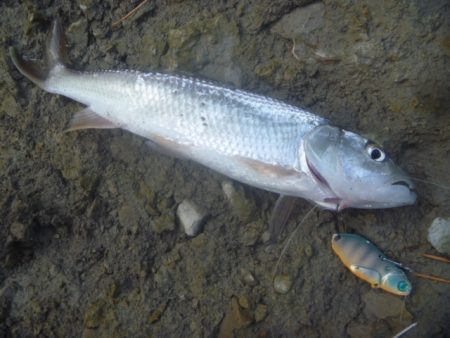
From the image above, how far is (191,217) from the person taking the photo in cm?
312

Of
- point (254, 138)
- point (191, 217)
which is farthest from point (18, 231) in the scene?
point (254, 138)

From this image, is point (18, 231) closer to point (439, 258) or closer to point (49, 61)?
point (49, 61)

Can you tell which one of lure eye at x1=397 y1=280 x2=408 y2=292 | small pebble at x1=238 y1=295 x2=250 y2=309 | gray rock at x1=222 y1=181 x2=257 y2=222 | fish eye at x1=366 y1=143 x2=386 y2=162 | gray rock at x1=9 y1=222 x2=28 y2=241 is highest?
fish eye at x1=366 y1=143 x2=386 y2=162

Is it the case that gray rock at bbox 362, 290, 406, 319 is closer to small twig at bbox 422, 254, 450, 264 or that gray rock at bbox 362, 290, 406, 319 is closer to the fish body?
the fish body

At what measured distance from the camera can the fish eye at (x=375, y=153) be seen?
2633 millimetres

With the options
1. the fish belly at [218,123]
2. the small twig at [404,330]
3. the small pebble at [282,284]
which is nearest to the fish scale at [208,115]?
the fish belly at [218,123]

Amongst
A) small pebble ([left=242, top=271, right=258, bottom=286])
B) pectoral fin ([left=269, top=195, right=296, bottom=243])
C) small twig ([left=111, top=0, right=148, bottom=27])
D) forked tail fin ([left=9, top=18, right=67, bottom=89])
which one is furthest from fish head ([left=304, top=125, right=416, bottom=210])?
forked tail fin ([left=9, top=18, right=67, bottom=89])

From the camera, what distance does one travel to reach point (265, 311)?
299 cm

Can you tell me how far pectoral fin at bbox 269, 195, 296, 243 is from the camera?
2.89 metres

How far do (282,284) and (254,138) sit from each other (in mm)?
1213

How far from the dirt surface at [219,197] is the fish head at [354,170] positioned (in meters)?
0.44

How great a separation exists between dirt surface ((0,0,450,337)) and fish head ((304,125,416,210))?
44 cm

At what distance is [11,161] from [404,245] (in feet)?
11.1

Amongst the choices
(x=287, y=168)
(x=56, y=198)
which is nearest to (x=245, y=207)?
(x=287, y=168)
